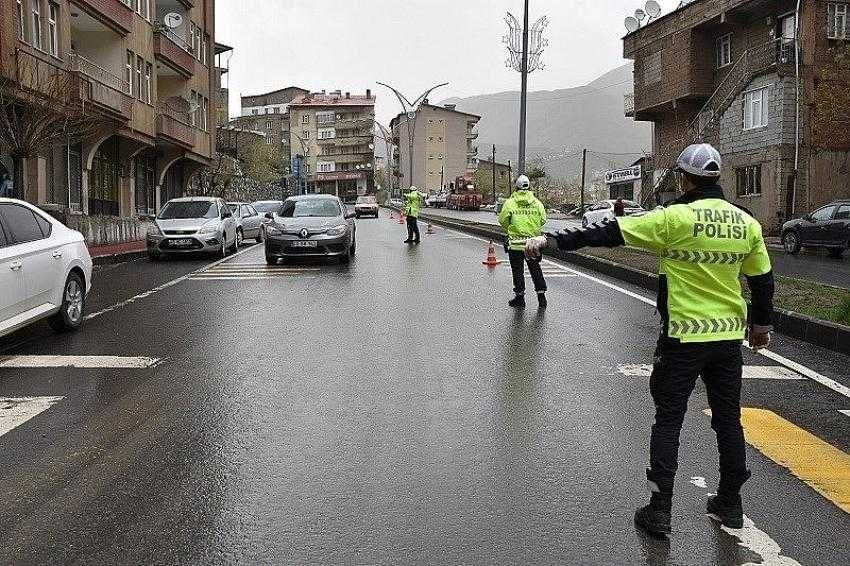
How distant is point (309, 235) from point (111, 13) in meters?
15.8

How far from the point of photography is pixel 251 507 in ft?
14.2

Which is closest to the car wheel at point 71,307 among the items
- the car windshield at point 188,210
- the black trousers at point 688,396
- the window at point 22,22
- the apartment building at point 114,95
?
the black trousers at point 688,396

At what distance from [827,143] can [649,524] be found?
115ft

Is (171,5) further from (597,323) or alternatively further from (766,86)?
(597,323)

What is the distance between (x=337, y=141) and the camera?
12950 cm

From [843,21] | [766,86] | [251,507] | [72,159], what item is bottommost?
[251,507]

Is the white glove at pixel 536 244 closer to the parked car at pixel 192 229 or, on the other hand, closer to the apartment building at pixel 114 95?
the parked car at pixel 192 229

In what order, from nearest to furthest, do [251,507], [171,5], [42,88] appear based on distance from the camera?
[251,507]
[42,88]
[171,5]

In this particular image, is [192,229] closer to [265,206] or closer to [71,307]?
[71,307]

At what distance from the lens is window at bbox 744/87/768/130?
3597 centimetres

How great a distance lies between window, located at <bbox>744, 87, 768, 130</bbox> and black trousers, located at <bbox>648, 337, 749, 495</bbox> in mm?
34690

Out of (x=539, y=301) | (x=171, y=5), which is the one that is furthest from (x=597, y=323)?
(x=171, y=5)

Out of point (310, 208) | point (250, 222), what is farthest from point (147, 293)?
point (250, 222)

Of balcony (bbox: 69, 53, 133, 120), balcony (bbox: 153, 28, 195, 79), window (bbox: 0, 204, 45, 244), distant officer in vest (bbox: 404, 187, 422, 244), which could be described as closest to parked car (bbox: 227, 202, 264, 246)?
balcony (bbox: 69, 53, 133, 120)
